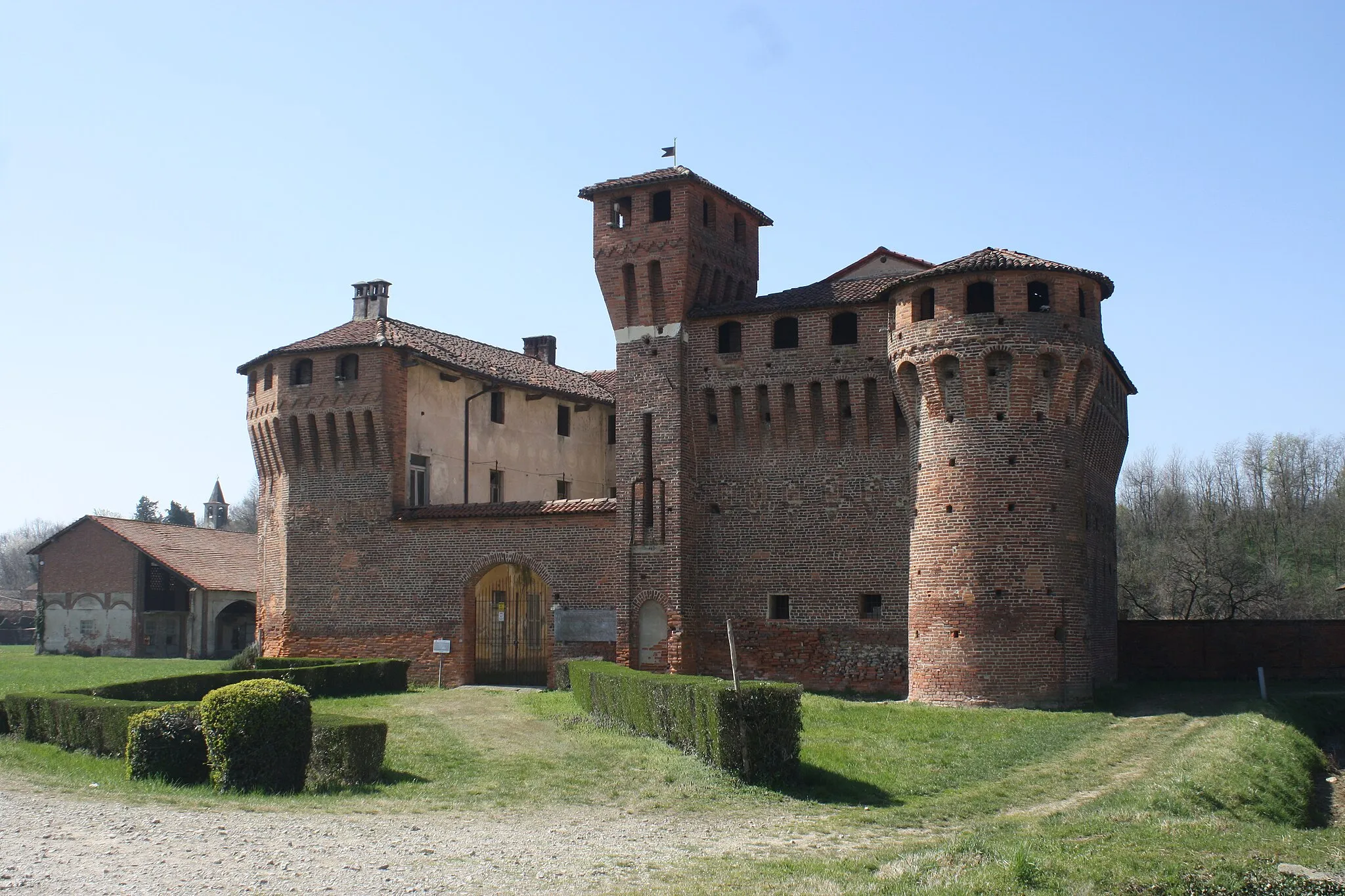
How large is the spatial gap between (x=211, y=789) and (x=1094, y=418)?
19404 mm

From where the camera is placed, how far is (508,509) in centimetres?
2958

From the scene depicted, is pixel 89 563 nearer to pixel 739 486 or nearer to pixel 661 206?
pixel 661 206

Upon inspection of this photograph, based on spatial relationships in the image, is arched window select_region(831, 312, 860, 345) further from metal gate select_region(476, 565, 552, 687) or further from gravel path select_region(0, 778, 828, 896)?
gravel path select_region(0, 778, 828, 896)

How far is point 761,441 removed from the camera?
28.2m

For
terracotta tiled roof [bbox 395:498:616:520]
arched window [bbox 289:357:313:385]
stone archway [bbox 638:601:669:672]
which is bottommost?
stone archway [bbox 638:601:669:672]

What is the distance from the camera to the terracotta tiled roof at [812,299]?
27.2 metres

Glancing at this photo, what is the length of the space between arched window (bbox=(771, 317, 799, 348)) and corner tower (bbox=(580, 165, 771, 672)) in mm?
2061

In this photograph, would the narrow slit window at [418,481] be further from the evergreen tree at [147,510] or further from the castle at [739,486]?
the evergreen tree at [147,510]

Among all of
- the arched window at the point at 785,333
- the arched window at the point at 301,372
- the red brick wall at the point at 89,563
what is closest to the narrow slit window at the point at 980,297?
the arched window at the point at 785,333

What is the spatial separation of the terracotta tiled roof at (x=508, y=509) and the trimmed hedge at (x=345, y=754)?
13.2m

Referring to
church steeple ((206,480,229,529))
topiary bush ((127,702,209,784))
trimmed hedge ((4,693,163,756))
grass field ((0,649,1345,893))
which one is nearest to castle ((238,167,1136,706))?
grass field ((0,649,1345,893))

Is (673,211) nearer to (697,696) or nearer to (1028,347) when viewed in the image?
(1028,347)

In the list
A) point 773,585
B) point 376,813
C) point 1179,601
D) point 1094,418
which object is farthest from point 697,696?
point 1179,601

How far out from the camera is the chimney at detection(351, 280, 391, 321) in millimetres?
35062
